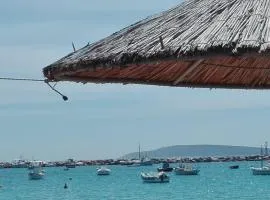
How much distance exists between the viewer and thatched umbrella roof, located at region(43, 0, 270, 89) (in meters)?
3.02

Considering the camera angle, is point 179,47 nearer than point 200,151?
Yes

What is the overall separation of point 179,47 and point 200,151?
180 m

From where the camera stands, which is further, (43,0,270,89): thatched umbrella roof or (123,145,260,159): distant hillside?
(123,145,260,159): distant hillside

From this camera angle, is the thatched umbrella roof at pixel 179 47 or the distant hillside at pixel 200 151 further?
the distant hillside at pixel 200 151

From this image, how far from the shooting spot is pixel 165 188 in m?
48.5

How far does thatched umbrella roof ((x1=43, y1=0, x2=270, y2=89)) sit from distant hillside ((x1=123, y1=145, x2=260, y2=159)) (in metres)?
162

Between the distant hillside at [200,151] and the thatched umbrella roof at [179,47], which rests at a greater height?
the distant hillside at [200,151]

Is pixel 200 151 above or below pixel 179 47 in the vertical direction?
above

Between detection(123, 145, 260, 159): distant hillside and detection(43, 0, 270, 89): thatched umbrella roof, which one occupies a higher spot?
detection(123, 145, 260, 159): distant hillside

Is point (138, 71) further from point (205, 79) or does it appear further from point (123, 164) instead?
point (123, 164)

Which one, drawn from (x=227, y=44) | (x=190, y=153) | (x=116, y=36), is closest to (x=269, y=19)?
(x=227, y=44)

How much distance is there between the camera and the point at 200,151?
182 metres

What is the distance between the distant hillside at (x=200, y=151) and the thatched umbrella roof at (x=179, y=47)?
6365 inches

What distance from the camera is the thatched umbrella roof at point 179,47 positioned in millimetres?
3023
